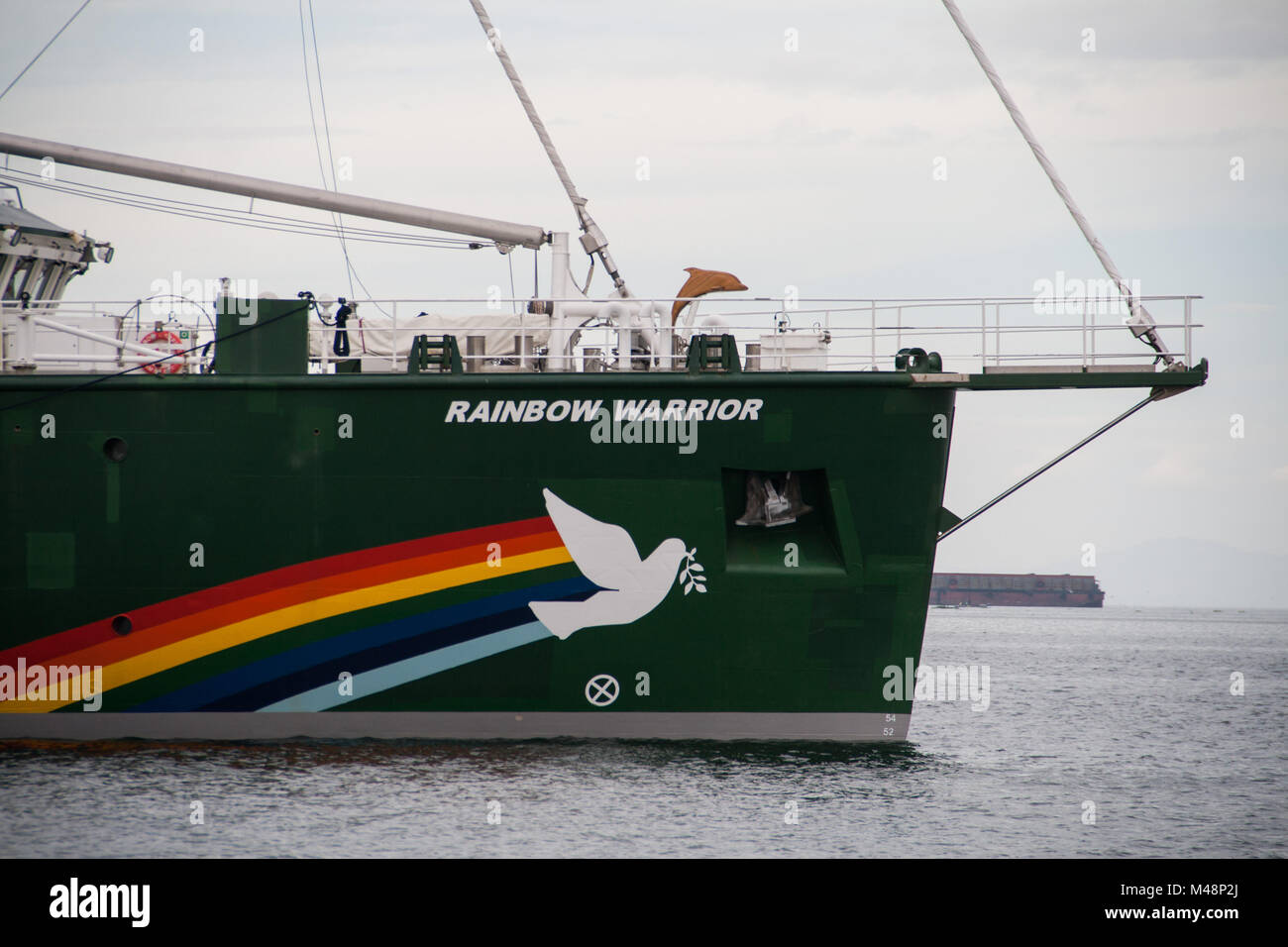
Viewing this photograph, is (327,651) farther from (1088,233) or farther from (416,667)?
(1088,233)

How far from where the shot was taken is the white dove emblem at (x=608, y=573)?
1775cm

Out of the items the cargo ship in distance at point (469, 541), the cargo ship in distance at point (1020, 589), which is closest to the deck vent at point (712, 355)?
the cargo ship in distance at point (469, 541)

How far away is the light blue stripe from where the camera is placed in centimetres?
1775

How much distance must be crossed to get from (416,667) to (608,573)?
2.86 metres

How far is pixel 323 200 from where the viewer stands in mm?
20734

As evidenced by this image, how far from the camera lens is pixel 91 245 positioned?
902 inches

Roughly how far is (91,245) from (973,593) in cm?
16475

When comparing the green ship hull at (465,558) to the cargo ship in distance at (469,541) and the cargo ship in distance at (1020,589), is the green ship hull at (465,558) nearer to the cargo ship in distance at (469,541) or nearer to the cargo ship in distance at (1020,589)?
the cargo ship in distance at (469,541)

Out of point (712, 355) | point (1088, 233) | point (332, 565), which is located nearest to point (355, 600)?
point (332, 565)

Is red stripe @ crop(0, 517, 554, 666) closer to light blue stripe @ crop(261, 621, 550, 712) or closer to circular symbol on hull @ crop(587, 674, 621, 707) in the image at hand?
light blue stripe @ crop(261, 621, 550, 712)

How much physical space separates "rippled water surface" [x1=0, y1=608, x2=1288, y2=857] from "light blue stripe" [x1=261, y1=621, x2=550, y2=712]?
0.61 m

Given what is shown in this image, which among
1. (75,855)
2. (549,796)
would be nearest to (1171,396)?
(549,796)
